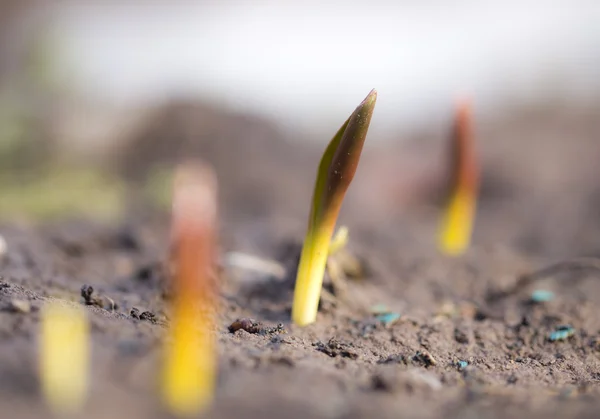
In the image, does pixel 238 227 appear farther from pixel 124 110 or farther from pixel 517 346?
pixel 124 110

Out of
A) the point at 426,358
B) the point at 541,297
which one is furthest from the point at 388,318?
the point at 541,297

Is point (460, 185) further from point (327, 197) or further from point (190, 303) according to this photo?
point (190, 303)

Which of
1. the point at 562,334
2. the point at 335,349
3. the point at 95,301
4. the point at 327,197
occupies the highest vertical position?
the point at 327,197

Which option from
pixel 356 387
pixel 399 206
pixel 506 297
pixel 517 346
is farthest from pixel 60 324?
pixel 399 206

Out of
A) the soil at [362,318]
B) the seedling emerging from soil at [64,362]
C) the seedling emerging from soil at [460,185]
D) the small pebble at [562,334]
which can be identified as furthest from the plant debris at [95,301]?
the seedling emerging from soil at [460,185]

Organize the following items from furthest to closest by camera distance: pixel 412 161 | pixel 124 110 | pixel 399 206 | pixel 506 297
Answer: pixel 124 110
pixel 412 161
pixel 399 206
pixel 506 297

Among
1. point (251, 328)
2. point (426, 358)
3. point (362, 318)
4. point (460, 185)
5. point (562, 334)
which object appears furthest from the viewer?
point (460, 185)

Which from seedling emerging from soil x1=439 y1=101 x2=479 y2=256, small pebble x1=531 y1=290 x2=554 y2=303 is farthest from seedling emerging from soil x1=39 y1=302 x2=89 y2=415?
seedling emerging from soil x1=439 y1=101 x2=479 y2=256
